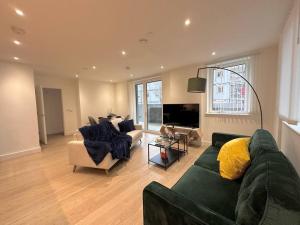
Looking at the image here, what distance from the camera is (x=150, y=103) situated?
6055 mm

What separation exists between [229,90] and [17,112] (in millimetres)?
5622

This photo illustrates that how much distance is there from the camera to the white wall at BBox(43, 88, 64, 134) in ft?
20.4

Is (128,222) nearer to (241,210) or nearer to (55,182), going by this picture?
(241,210)

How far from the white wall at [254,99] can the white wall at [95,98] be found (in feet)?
11.9

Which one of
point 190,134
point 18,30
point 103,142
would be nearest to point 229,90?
point 190,134

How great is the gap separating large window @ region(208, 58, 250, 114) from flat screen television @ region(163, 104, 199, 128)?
1.71ft

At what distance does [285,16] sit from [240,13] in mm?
708

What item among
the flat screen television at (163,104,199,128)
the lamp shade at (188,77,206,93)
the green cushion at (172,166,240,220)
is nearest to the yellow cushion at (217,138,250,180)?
the green cushion at (172,166,240,220)

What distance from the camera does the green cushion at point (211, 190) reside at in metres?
1.16

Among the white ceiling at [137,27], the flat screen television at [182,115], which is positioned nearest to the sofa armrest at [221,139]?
the flat screen television at [182,115]

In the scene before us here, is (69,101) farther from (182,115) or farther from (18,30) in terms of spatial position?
(182,115)

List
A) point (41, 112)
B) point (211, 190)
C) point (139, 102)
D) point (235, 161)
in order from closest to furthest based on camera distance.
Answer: point (211, 190)
point (235, 161)
point (41, 112)
point (139, 102)

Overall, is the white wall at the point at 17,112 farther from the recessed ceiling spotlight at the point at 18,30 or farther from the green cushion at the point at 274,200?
the green cushion at the point at 274,200

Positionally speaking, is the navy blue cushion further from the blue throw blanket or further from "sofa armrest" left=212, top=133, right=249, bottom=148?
"sofa armrest" left=212, top=133, right=249, bottom=148
